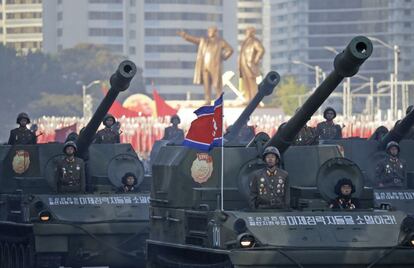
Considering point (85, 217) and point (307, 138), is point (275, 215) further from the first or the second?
point (85, 217)

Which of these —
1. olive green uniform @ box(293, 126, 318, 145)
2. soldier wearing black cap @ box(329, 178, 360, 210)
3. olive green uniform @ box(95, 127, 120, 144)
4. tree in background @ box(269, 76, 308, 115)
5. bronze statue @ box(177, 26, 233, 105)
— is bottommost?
tree in background @ box(269, 76, 308, 115)

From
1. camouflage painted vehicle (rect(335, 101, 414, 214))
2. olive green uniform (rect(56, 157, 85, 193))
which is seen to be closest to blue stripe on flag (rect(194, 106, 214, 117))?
olive green uniform (rect(56, 157, 85, 193))

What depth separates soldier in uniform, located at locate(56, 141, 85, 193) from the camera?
28875 millimetres

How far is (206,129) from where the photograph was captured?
24.3m

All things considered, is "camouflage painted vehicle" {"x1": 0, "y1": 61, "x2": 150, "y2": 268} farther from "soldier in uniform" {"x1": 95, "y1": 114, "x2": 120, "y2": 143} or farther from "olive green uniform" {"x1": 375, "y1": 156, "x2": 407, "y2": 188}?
"olive green uniform" {"x1": 375, "y1": 156, "x2": 407, "y2": 188}

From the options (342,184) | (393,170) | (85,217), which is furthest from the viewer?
(393,170)

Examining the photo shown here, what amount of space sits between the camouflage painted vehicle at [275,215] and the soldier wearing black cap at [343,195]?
0.39ft

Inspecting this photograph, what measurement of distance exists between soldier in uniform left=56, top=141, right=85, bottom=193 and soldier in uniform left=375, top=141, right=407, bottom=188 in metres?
5.08

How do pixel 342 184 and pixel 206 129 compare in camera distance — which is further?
pixel 206 129

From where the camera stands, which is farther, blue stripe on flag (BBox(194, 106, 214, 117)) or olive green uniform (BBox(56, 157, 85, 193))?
olive green uniform (BBox(56, 157, 85, 193))

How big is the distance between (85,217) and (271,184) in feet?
20.4

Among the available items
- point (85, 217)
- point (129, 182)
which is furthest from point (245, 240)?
point (129, 182)

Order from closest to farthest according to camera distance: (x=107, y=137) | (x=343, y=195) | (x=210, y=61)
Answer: (x=343, y=195) < (x=107, y=137) < (x=210, y=61)

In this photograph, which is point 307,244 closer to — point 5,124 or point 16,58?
point 5,124
